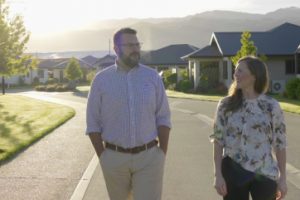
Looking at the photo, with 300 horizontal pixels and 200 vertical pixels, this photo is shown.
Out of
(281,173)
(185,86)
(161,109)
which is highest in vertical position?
(161,109)

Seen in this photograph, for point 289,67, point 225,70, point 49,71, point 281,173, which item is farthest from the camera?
point 49,71

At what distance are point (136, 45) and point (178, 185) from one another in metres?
3.95

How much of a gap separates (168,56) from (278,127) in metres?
67.4

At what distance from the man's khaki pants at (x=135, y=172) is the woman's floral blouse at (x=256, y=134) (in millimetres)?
657

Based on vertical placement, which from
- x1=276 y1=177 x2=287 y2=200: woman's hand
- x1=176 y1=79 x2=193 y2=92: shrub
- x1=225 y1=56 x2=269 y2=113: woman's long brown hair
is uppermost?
x1=225 y1=56 x2=269 y2=113: woman's long brown hair

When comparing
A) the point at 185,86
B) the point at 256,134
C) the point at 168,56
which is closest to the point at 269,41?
the point at 185,86

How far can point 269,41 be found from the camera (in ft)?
148

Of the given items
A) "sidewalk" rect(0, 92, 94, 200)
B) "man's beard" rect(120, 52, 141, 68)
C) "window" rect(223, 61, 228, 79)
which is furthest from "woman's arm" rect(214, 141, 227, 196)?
"window" rect(223, 61, 228, 79)

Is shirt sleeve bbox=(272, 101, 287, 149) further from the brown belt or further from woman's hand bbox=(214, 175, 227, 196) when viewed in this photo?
the brown belt

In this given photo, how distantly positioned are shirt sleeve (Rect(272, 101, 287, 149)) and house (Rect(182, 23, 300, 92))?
36958mm

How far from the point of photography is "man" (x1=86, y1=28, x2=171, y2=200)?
15.2ft

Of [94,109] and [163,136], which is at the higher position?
[94,109]

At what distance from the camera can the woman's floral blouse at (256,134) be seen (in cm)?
422

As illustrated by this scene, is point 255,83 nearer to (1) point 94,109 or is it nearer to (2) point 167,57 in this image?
(1) point 94,109
